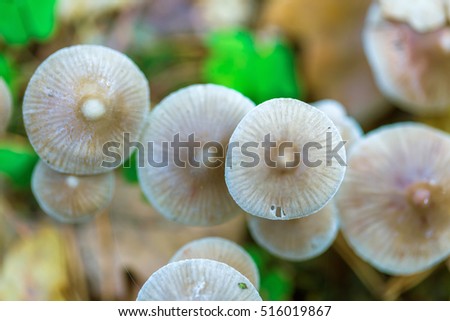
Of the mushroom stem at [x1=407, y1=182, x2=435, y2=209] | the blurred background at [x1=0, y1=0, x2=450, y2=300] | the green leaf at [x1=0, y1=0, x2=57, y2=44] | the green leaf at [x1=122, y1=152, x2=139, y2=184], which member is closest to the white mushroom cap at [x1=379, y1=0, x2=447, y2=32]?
the blurred background at [x1=0, y1=0, x2=450, y2=300]

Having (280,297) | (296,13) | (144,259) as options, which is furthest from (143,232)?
(296,13)

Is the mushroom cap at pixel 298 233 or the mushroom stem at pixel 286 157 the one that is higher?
the mushroom stem at pixel 286 157

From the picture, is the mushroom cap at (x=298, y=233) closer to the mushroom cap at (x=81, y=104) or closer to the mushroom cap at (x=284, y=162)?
the mushroom cap at (x=284, y=162)

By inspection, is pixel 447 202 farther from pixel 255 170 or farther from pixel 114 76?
pixel 114 76

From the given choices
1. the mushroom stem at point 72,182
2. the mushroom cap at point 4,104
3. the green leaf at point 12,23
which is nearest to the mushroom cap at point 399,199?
the mushroom stem at point 72,182

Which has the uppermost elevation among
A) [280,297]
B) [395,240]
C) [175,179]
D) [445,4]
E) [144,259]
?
[445,4]
